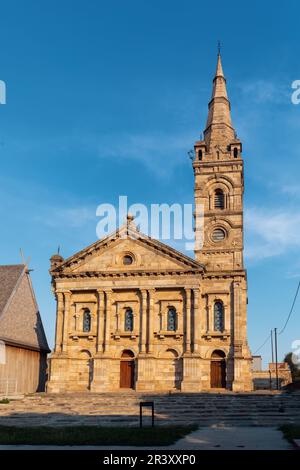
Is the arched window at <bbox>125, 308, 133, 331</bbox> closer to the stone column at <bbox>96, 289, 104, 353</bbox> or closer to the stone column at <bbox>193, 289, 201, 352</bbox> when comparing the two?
the stone column at <bbox>96, 289, 104, 353</bbox>

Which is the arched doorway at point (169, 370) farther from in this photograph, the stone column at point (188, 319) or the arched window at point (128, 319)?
the arched window at point (128, 319)

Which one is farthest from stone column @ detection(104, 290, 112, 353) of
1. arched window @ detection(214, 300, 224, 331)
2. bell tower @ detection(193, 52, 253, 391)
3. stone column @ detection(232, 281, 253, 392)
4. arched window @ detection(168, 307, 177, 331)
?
stone column @ detection(232, 281, 253, 392)

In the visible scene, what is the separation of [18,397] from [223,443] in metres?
25.6

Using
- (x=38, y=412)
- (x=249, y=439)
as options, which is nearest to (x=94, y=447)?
(x=249, y=439)

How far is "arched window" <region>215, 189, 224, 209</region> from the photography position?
5044 centimetres

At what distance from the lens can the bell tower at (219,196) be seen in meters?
48.7

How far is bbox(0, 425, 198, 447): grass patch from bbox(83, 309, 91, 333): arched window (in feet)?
83.0

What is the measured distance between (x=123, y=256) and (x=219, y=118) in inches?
671

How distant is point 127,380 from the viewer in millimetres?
44781

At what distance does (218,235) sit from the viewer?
163ft

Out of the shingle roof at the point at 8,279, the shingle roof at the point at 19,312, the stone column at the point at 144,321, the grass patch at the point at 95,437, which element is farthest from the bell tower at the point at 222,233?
the grass patch at the point at 95,437
